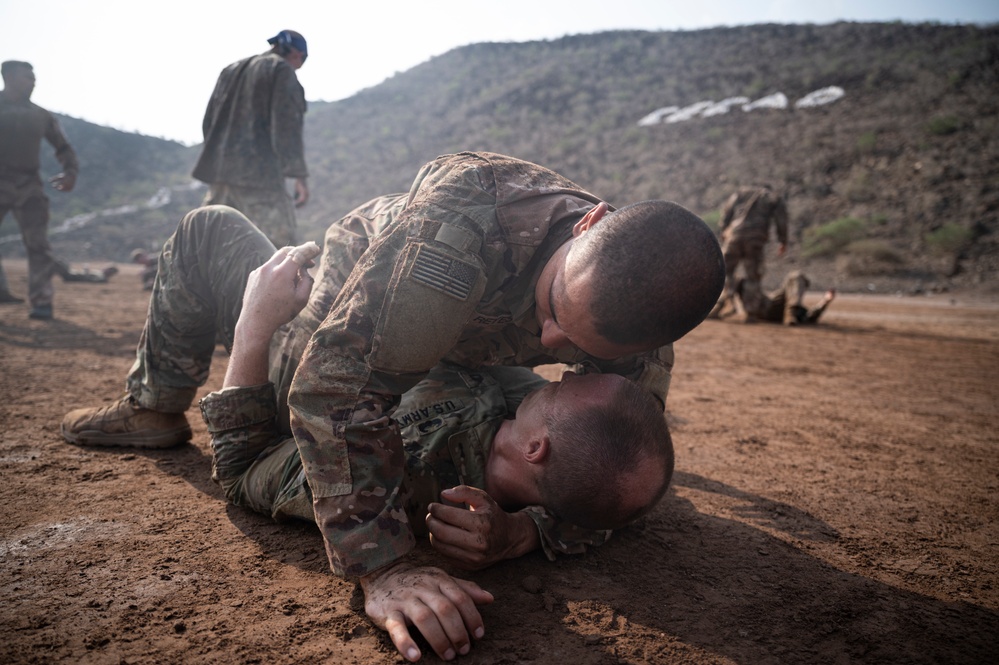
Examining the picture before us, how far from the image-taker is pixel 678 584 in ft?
5.12

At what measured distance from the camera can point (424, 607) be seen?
3.91 feet

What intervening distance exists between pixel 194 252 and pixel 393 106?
38.7 metres

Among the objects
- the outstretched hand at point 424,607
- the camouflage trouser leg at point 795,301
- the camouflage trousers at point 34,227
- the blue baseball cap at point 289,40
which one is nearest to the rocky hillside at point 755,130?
the camouflage trouser leg at point 795,301

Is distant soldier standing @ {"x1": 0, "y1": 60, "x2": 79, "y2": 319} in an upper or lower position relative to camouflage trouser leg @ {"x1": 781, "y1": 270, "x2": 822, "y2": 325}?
upper

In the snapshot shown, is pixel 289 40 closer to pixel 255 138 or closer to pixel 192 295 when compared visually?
pixel 255 138

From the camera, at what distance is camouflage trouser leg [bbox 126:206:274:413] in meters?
2.03

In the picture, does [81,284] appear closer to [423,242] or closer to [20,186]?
[20,186]

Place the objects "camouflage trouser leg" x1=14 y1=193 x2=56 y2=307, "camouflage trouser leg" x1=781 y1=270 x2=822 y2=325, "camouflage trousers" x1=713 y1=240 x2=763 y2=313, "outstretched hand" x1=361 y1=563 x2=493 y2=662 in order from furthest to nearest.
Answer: "camouflage trousers" x1=713 y1=240 x2=763 y2=313 < "camouflage trouser leg" x1=781 y1=270 x2=822 y2=325 < "camouflage trouser leg" x1=14 y1=193 x2=56 y2=307 < "outstretched hand" x1=361 y1=563 x2=493 y2=662

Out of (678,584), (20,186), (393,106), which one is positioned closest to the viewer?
(678,584)

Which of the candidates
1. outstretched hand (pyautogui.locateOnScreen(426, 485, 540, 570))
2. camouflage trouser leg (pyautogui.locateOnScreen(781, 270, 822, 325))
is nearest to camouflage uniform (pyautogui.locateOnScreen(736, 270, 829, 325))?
camouflage trouser leg (pyautogui.locateOnScreen(781, 270, 822, 325))

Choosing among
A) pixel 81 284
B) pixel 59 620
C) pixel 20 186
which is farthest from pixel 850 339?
pixel 81 284

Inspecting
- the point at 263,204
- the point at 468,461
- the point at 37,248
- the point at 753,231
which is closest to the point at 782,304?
the point at 753,231

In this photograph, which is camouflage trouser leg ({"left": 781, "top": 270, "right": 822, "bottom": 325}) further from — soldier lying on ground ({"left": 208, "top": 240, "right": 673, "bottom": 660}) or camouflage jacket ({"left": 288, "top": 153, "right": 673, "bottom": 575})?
camouflage jacket ({"left": 288, "top": 153, "right": 673, "bottom": 575})

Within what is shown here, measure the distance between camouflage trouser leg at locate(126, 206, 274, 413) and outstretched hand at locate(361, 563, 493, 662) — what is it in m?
1.11
